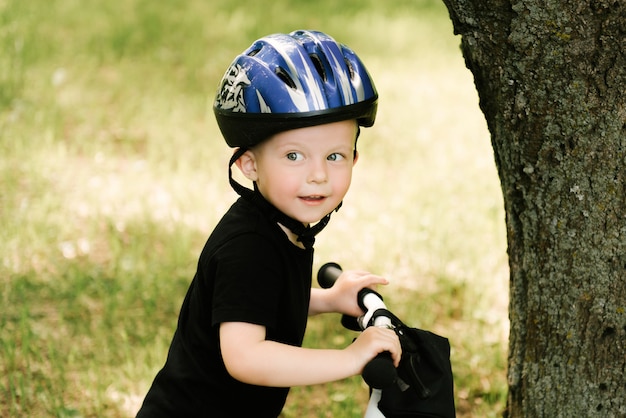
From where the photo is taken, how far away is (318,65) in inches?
94.9

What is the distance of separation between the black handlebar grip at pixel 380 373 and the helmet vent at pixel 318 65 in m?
0.87

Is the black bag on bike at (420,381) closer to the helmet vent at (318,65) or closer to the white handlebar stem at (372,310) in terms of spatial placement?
the white handlebar stem at (372,310)

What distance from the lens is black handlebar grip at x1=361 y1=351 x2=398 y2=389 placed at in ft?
6.46

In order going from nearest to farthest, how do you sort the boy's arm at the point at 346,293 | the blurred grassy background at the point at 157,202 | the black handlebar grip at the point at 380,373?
the black handlebar grip at the point at 380,373
the boy's arm at the point at 346,293
the blurred grassy background at the point at 157,202

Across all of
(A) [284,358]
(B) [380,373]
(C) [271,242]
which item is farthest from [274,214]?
(B) [380,373]

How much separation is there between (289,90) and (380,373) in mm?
853

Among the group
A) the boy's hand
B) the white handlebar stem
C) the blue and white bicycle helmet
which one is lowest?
the boy's hand

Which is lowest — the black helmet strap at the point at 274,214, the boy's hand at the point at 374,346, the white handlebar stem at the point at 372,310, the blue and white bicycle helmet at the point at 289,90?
the boy's hand at the point at 374,346

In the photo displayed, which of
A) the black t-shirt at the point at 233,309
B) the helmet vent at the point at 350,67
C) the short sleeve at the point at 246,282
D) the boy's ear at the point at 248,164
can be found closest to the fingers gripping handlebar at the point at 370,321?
the black t-shirt at the point at 233,309

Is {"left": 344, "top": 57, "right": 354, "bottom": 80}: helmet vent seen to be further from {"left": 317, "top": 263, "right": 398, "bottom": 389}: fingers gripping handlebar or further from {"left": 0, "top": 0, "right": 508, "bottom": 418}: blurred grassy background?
{"left": 0, "top": 0, "right": 508, "bottom": 418}: blurred grassy background

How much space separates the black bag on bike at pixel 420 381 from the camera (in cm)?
212

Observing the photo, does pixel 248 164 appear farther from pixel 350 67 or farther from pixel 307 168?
pixel 350 67

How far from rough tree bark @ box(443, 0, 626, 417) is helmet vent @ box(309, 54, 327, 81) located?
1.35 feet

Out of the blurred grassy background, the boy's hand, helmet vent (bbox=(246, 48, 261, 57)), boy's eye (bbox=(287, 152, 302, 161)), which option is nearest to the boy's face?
boy's eye (bbox=(287, 152, 302, 161))
